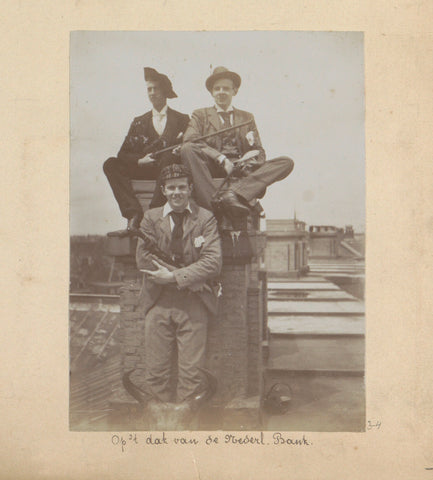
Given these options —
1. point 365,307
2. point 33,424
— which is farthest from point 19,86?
point 365,307

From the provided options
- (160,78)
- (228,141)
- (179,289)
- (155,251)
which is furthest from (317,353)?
(160,78)

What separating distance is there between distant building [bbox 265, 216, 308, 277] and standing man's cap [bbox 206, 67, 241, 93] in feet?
3.43

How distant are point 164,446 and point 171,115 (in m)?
2.34

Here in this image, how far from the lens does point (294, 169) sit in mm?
3459

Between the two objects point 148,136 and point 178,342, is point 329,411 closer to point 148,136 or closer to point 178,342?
point 178,342

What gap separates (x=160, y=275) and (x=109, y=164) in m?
0.88

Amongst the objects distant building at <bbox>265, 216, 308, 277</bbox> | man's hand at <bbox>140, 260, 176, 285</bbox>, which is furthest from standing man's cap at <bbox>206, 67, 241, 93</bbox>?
man's hand at <bbox>140, 260, 176, 285</bbox>

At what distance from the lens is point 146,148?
3.50m

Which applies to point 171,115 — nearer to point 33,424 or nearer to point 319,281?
point 319,281

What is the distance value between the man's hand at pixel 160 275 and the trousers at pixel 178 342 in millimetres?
62

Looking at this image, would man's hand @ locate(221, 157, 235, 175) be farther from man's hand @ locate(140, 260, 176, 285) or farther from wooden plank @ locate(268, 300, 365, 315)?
wooden plank @ locate(268, 300, 365, 315)

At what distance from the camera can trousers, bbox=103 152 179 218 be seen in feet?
11.3
